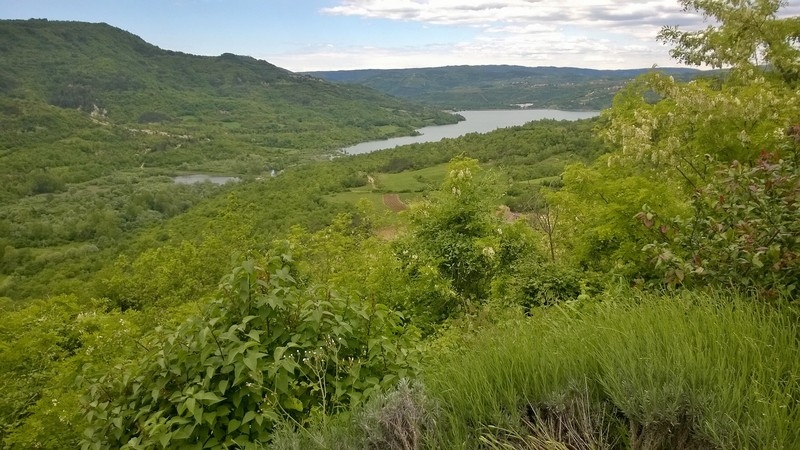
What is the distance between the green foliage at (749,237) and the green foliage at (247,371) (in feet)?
5.90

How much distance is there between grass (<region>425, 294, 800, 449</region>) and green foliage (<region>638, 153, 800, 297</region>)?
0.26m

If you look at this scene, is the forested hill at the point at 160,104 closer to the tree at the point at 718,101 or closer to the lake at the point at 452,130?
the lake at the point at 452,130

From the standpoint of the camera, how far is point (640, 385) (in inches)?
71.1

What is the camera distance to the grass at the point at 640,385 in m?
1.67

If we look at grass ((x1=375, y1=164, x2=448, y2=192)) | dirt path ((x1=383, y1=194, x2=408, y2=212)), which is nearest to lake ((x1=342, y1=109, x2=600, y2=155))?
grass ((x1=375, y1=164, x2=448, y2=192))

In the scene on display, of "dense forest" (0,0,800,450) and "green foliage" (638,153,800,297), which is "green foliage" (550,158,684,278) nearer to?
"dense forest" (0,0,800,450)

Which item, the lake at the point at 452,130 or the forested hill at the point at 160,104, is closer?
the lake at the point at 452,130

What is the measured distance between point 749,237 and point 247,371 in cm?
274

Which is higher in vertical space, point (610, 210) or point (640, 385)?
point (640, 385)

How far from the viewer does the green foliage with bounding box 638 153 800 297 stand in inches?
A: 96.2

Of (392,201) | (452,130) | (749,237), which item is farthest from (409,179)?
(452,130)

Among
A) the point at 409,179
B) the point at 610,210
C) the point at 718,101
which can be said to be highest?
the point at 718,101

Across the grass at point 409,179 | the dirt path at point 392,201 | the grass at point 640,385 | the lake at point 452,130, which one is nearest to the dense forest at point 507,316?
the grass at point 640,385

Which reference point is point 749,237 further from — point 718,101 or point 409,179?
point 409,179
